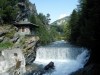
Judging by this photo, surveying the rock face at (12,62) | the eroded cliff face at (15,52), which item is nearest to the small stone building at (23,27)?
the eroded cliff face at (15,52)

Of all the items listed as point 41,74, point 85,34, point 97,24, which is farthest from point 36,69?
point 97,24

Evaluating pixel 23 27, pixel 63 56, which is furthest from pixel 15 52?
pixel 63 56

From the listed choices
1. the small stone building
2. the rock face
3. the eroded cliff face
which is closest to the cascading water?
the eroded cliff face

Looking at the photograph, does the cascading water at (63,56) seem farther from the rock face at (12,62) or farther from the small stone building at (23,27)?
the rock face at (12,62)

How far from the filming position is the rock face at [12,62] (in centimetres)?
2703

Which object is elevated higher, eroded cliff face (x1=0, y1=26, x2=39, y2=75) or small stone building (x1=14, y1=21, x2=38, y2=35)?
small stone building (x1=14, y1=21, x2=38, y2=35)

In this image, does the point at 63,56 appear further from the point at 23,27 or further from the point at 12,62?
the point at 12,62

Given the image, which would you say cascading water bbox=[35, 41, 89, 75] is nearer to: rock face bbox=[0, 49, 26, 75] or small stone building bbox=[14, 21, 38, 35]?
small stone building bbox=[14, 21, 38, 35]

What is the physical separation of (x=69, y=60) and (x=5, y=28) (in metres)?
10.8

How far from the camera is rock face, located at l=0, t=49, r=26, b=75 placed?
27031 millimetres

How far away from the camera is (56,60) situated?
39.7 metres

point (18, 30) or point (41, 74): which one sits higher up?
point (18, 30)

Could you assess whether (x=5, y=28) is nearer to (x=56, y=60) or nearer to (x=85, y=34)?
(x=56, y=60)

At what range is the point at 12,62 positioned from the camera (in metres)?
28.2
